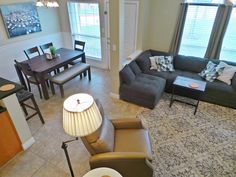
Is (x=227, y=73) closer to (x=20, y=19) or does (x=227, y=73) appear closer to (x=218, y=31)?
(x=218, y=31)

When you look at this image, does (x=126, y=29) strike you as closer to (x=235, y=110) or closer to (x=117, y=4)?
(x=117, y=4)

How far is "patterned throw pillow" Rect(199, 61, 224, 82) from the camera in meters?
4.16

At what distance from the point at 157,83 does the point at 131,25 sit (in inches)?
78.0

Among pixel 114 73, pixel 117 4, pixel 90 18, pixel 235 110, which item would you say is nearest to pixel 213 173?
pixel 235 110

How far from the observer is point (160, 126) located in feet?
11.3

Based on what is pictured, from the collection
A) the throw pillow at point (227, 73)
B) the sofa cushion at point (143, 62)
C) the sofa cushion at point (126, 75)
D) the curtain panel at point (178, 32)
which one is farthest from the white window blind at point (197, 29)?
the sofa cushion at point (126, 75)

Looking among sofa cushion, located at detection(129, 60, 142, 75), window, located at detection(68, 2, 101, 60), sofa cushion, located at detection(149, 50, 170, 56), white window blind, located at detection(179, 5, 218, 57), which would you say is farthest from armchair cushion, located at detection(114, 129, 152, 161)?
window, located at detection(68, 2, 101, 60)

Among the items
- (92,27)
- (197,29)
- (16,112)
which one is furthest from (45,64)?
(197,29)

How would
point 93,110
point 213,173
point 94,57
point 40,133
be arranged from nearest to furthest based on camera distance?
point 93,110 < point 213,173 < point 40,133 < point 94,57

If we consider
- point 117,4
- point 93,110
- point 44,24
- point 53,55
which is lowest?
point 53,55

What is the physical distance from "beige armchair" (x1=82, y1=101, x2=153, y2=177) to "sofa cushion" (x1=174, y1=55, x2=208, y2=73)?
9.49 ft

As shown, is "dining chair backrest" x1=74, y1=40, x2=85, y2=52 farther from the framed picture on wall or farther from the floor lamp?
the floor lamp

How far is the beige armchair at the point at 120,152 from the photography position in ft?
6.83

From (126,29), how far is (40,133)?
11.8ft
